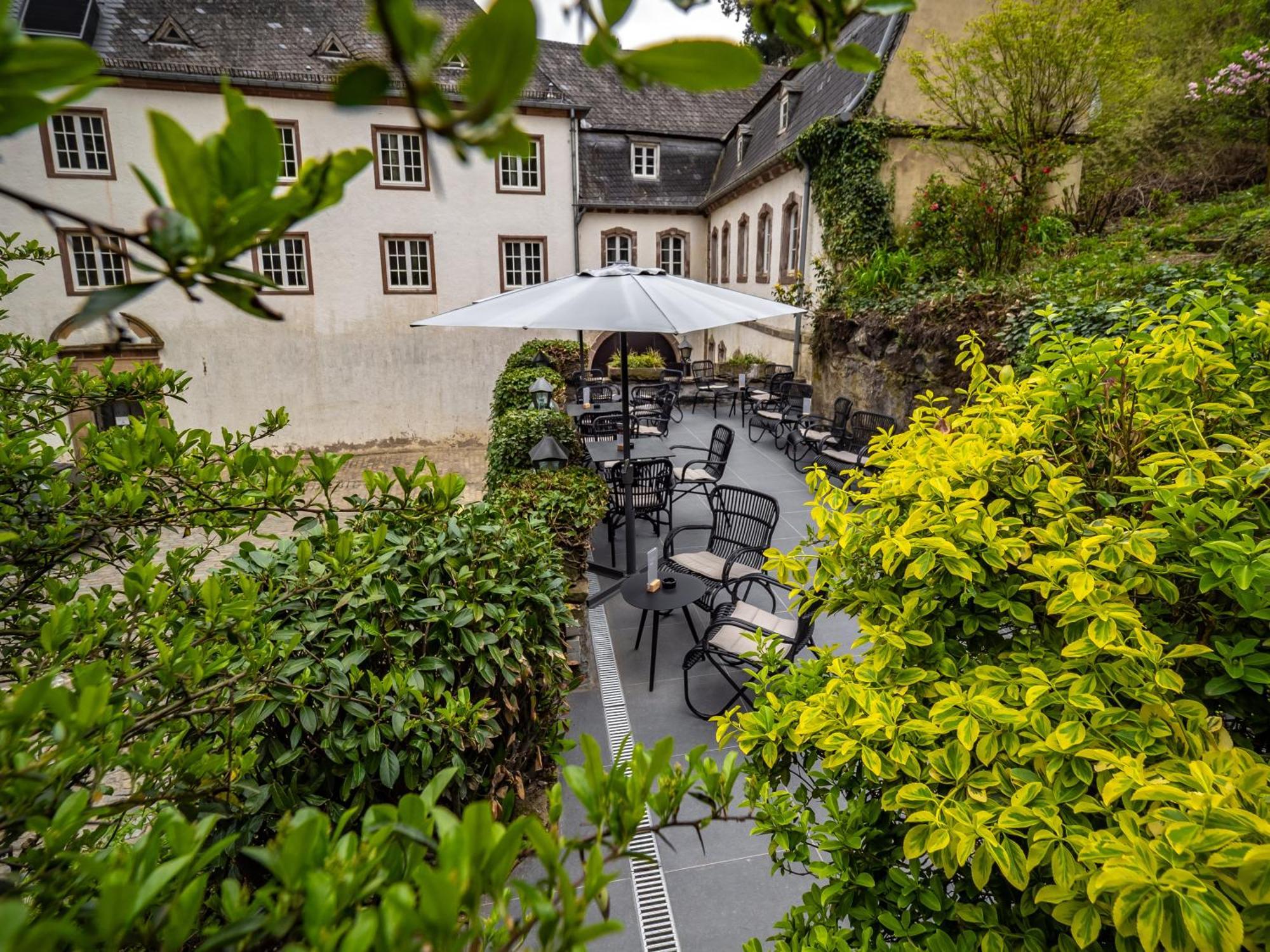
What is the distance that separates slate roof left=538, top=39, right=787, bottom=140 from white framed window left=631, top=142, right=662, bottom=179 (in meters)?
0.50

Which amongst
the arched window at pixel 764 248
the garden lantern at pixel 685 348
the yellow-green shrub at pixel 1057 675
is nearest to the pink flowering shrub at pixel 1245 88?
the arched window at pixel 764 248

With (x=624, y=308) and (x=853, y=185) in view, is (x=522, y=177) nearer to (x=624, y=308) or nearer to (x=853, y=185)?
(x=853, y=185)

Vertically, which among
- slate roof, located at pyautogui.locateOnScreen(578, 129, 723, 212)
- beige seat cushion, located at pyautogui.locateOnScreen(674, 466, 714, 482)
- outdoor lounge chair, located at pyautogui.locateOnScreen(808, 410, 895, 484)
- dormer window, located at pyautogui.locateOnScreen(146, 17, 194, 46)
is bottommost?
beige seat cushion, located at pyautogui.locateOnScreen(674, 466, 714, 482)

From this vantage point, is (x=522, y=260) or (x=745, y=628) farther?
(x=522, y=260)

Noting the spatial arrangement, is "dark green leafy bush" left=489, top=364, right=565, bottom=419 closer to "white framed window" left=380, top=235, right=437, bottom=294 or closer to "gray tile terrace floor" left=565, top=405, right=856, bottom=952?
"gray tile terrace floor" left=565, top=405, right=856, bottom=952

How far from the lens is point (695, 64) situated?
0.52 m

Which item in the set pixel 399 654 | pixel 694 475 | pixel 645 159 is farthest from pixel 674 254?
pixel 399 654

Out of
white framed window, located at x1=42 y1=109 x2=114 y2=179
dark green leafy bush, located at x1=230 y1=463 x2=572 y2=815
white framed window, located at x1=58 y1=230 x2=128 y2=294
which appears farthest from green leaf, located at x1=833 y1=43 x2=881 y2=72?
white framed window, located at x1=42 y1=109 x2=114 y2=179

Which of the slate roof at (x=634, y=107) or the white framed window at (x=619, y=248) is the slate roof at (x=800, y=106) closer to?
the slate roof at (x=634, y=107)

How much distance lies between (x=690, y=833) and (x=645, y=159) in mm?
22046

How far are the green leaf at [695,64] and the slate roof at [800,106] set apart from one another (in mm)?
12027

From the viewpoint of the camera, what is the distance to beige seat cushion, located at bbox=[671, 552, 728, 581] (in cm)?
576

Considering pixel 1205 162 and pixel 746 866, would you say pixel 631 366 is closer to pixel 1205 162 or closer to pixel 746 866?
pixel 1205 162

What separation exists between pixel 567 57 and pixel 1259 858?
86.3ft
